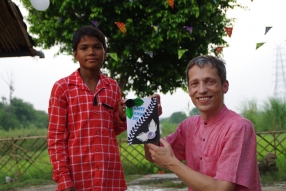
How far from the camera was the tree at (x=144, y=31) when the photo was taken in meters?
11.6

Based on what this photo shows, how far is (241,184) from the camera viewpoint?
1.45m

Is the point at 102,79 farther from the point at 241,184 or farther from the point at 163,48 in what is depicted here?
the point at 163,48

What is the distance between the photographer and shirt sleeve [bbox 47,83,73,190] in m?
2.07

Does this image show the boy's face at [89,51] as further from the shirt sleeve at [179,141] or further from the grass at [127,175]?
the grass at [127,175]

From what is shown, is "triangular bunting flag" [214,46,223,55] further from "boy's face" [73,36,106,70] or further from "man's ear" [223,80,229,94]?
"man's ear" [223,80,229,94]

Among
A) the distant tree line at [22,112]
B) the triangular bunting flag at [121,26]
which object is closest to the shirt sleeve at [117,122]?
the triangular bunting flag at [121,26]

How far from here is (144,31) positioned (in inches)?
466

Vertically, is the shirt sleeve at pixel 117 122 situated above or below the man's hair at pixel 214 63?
below

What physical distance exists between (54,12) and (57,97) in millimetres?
11449

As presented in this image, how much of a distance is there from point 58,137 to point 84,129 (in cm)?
12

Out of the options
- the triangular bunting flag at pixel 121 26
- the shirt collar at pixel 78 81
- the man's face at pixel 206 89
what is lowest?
the man's face at pixel 206 89

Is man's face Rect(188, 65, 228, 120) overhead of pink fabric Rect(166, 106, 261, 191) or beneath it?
overhead

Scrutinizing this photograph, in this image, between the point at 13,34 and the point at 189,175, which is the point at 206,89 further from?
the point at 13,34

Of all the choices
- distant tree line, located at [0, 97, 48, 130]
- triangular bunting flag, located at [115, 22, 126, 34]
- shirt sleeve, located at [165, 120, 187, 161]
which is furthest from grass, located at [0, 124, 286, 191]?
distant tree line, located at [0, 97, 48, 130]
